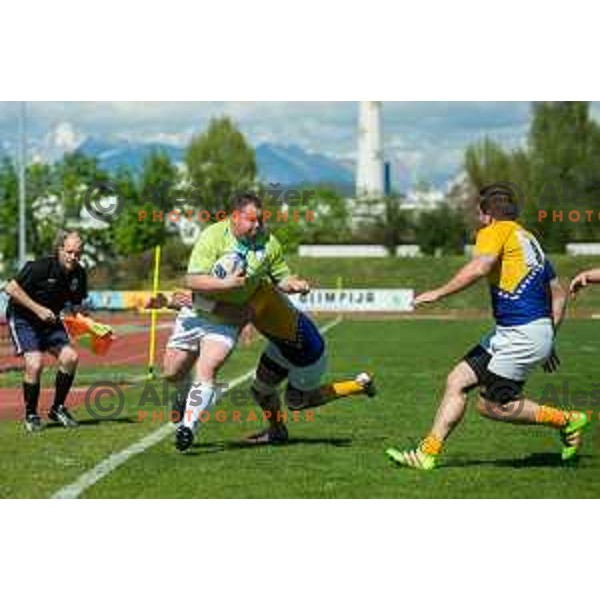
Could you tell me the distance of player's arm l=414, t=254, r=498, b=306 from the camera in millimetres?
7711

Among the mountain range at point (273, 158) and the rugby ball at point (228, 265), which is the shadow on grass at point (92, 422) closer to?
the rugby ball at point (228, 265)

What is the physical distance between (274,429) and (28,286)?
2.34m

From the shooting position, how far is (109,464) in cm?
875

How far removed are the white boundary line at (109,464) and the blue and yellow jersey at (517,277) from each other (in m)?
2.57

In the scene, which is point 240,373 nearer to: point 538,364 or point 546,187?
point 546,187

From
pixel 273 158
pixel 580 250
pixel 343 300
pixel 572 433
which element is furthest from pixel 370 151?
pixel 572 433

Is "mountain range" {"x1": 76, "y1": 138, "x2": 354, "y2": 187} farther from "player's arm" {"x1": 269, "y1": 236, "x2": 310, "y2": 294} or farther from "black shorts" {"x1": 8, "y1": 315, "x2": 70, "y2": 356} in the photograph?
"player's arm" {"x1": 269, "y1": 236, "x2": 310, "y2": 294}

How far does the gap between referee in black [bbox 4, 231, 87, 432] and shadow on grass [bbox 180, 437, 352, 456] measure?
164 centimetres

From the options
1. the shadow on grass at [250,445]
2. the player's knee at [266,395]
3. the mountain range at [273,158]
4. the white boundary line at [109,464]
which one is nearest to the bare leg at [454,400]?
the shadow on grass at [250,445]

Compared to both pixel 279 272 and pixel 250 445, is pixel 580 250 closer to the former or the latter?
pixel 250 445

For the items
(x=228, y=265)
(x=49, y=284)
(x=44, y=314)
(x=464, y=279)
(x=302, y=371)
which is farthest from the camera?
(x=49, y=284)

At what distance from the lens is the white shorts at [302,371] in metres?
9.77

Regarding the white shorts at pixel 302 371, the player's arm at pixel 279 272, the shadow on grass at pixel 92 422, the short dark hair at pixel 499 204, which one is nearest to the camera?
the short dark hair at pixel 499 204

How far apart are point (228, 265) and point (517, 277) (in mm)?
1893
